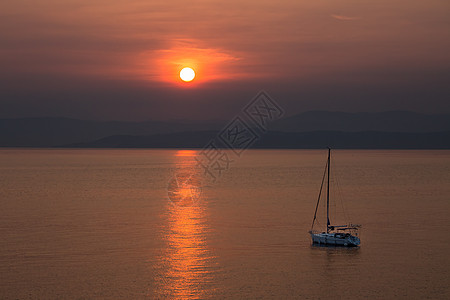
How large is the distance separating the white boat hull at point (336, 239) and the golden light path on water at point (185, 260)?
44.8ft

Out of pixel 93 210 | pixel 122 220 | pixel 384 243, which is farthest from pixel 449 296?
pixel 93 210

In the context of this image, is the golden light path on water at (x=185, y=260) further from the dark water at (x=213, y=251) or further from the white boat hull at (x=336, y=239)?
the white boat hull at (x=336, y=239)

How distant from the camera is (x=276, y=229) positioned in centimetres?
8025

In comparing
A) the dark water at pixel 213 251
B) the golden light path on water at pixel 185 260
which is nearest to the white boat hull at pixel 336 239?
the dark water at pixel 213 251

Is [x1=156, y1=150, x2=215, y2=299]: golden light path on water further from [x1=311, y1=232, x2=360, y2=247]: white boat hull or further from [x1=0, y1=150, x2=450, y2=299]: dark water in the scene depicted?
[x1=311, y1=232, x2=360, y2=247]: white boat hull

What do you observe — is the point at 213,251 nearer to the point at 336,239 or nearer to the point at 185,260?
the point at 185,260

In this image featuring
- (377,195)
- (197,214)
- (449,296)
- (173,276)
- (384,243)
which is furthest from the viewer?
(377,195)

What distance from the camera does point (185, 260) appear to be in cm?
6034

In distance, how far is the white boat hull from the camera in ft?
220

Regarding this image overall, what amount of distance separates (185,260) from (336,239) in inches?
754

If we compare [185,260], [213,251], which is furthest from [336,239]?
[185,260]

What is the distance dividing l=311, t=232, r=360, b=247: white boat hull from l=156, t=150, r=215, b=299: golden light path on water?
13.7 m

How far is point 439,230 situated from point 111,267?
156 ft

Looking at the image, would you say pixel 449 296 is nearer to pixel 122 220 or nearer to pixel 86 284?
pixel 86 284
